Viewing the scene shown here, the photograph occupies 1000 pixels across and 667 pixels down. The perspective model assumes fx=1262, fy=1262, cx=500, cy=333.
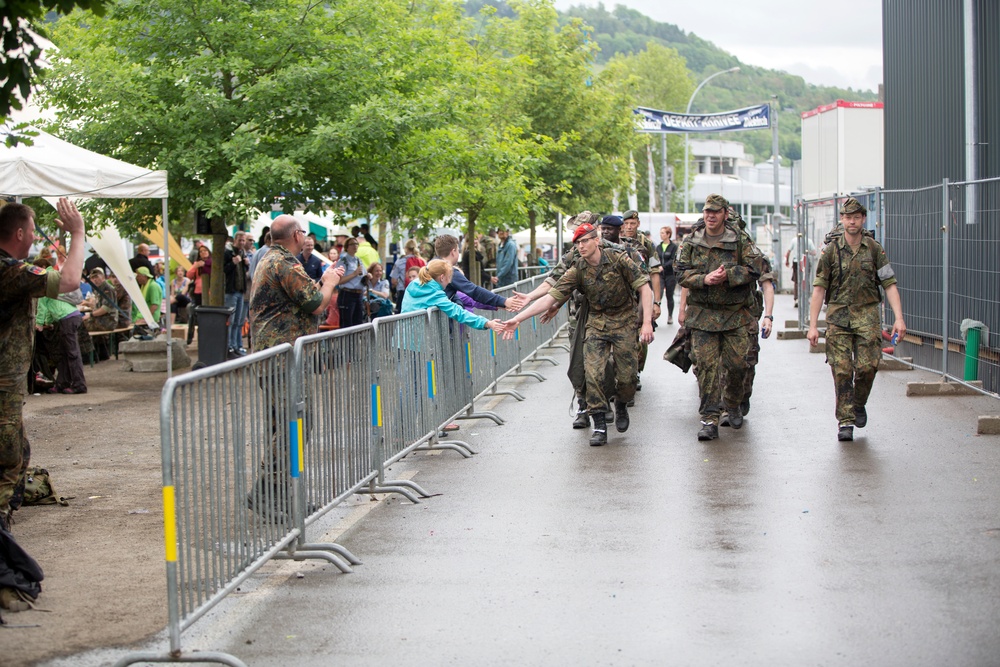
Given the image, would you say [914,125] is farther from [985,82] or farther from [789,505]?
[789,505]

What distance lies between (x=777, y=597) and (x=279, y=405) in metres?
2.57

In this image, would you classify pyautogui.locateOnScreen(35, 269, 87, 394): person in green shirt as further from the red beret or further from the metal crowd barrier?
the red beret

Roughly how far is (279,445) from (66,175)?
7766 mm

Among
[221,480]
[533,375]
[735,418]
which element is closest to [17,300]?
[221,480]

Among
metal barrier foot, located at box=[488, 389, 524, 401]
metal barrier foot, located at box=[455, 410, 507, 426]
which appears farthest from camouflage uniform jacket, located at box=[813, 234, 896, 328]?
metal barrier foot, located at box=[488, 389, 524, 401]

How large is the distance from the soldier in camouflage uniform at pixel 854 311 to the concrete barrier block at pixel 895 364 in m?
5.20

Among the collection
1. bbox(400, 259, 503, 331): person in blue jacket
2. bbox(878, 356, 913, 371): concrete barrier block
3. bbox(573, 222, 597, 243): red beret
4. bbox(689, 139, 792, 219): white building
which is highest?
bbox(689, 139, 792, 219): white building

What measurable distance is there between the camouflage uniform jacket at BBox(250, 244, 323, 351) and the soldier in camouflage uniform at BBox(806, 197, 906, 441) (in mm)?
4413

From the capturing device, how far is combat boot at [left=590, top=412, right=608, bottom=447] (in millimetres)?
10344

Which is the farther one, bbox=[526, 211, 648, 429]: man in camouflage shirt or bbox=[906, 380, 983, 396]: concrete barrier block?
bbox=[906, 380, 983, 396]: concrete barrier block

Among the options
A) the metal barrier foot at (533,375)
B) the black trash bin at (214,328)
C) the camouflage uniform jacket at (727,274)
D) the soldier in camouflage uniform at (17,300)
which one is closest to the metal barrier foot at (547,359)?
the metal barrier foot at (533,375)

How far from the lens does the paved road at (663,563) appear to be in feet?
17.1

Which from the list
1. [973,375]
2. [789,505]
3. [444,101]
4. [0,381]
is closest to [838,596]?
[789,505]

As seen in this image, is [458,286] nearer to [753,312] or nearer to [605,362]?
[605,362]
